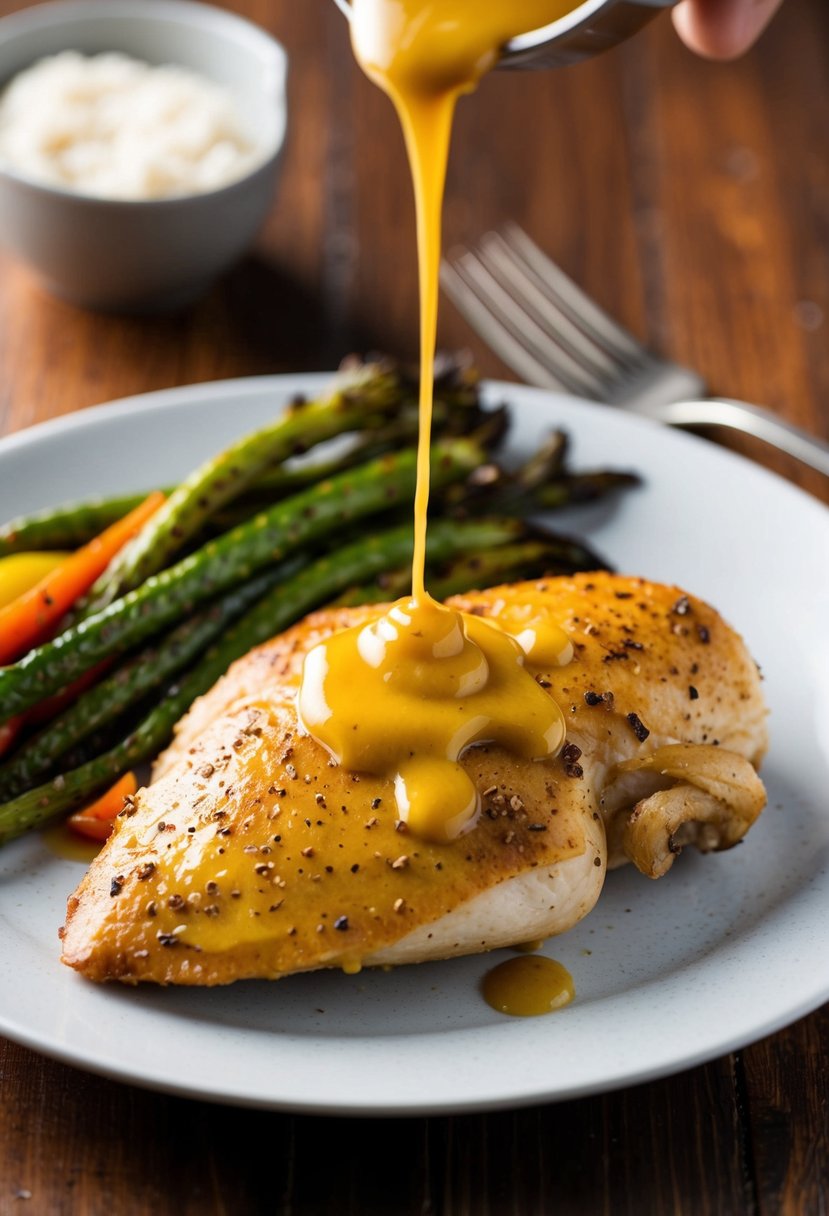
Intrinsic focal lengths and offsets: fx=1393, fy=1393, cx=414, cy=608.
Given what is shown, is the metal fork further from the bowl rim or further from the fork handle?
the bowl rim

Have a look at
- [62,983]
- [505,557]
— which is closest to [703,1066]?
[62,983]

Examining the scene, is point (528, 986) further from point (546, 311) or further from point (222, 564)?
point (546, 311)

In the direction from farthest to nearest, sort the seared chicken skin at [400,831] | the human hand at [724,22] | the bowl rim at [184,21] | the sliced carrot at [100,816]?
the bowl rim at [184,21] → the human hand at [724,22] → the sliced carrot at [100,816] → the seared chicken skin at [400,831]

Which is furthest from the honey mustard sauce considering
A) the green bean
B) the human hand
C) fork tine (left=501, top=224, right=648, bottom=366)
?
fork tine (left=501, top=224, right=648, bottom=366)

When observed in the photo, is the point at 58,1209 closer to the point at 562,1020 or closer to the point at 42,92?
the point at 562,1020

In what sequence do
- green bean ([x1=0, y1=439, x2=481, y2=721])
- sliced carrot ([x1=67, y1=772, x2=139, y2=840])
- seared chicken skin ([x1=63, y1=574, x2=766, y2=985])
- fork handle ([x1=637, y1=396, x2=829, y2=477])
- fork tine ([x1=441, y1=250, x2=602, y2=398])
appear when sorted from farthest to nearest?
fork tine ([x1=441, y1=250, x2=602, y2=398]) < fork handle ([x1=637, y1=396, x2=829, y2=477]) < green bean ([x1=0, y1=439, x2=481, y2=721]) < sliced carrot ([x1=67, y1=772, x2=139, y2=840]) < seared chicken skin ([x1=63, y1=574, x2=766, y2=985])

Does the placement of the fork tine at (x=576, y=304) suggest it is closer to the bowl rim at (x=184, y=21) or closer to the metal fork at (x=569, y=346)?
the metal fork at (x=569, y=346)

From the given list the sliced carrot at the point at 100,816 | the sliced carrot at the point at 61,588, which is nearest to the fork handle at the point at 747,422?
the sliced carrot at the point at 61,588
